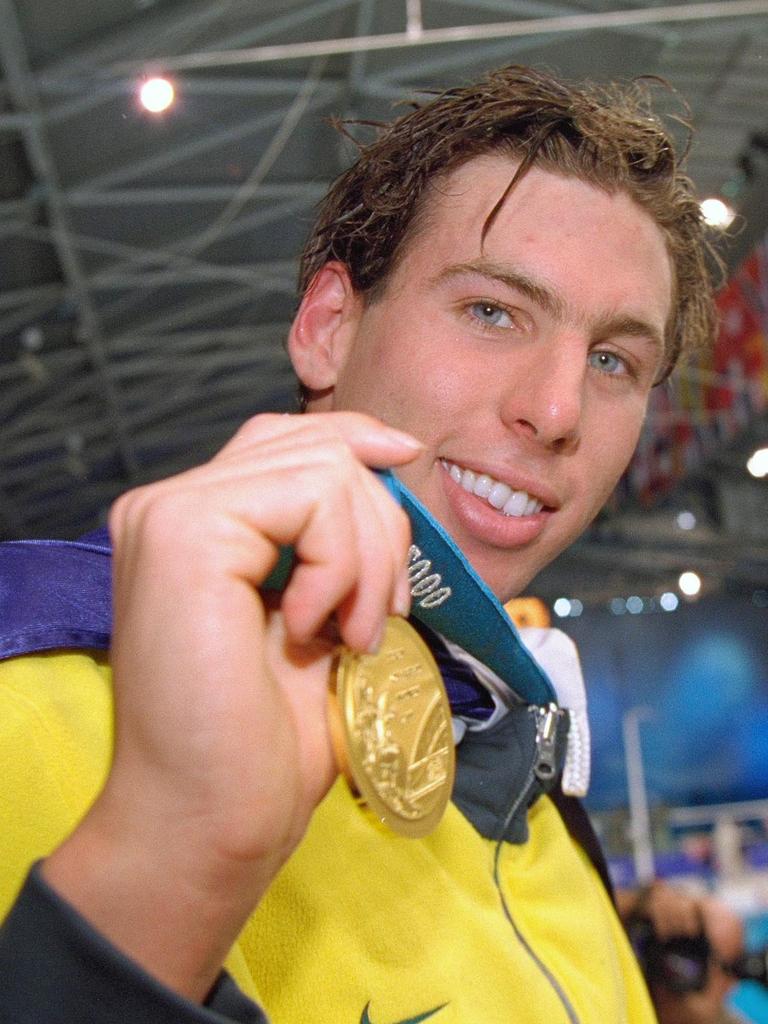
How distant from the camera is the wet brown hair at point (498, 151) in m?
1.40

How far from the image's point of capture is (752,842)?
11.6 meters

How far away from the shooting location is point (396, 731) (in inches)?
31.6

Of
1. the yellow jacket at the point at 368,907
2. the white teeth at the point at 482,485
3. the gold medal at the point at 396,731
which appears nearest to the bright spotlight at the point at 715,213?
the white teeth at the point at 482,485

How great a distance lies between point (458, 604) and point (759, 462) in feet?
42.4

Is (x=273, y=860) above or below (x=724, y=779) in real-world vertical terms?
below

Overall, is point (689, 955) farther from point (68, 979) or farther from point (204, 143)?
point (204, 143)

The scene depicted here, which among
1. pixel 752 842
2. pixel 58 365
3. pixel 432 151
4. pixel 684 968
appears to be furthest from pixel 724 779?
pixel 432 151

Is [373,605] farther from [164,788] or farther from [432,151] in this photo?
[432,151]

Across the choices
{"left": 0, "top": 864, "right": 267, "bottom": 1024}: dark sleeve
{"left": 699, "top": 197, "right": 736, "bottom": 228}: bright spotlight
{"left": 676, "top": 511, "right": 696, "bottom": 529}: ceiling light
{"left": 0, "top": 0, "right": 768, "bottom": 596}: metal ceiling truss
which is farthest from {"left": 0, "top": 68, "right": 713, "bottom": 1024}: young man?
{"left": 676, "top": 511, "right": 696, "bottom": 529}: ceiling light

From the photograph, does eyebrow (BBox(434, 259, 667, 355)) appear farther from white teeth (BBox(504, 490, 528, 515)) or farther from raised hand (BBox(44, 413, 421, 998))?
raised hand (BBox(44, 413, 421, 998))

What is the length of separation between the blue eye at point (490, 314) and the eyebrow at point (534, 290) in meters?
0.03

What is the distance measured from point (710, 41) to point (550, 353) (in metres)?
8.41

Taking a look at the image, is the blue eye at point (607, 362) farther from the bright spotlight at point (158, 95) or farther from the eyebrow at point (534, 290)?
the bright spotlight at point (158, 95)

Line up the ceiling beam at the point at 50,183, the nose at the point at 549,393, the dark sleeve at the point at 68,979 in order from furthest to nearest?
the ceiling beam at the point at 50,183 → the nose at the point at 549,393 → the dark sleeve at the point at 68,979
